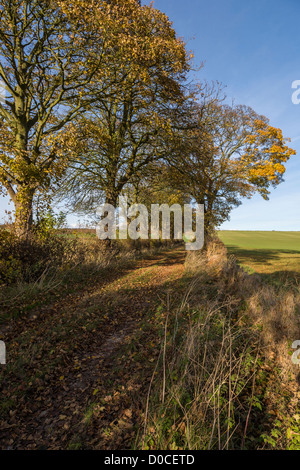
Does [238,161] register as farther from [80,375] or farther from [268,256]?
[80,375]

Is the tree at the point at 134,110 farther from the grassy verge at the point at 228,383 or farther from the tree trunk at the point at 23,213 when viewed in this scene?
the grassy verge at the point at 228,383

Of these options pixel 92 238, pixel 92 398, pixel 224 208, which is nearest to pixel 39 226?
pixel 92 238

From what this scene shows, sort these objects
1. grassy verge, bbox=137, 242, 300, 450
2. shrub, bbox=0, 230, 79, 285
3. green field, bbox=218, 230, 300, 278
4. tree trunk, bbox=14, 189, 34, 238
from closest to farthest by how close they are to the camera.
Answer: grassy verge, bbox=137, 242, 300, 450 → shrub, bbox=0, 230, 79, 285 → tree trunk, bbox=14, 189, 34, 238 → green field, bbox=218, 230, 300, 278

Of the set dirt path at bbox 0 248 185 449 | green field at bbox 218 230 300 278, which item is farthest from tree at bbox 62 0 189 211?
green field at bbox 218 230 300 278

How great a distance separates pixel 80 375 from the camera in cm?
427

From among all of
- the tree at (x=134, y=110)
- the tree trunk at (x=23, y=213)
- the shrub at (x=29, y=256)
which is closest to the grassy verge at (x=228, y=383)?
the shrub at (x=29, y=256)

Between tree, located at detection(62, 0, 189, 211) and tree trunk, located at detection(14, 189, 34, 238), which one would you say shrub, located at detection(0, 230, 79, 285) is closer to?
tree trunk, located at detection(14, 189, 34, 238)

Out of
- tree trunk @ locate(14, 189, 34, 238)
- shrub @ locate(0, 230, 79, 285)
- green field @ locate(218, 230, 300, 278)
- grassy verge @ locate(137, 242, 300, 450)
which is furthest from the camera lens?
green field @ locate(218, 230, 300, 278)

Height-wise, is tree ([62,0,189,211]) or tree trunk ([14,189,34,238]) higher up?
tree ([62,0,189,211])

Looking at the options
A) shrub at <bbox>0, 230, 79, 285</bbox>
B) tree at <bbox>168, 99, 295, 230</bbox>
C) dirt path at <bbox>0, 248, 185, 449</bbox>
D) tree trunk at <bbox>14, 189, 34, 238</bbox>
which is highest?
tree at <bbox>168, 99, 295, 230</bbox>

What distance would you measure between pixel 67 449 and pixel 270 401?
3.24m

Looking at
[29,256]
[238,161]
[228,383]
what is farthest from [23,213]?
[238,161]

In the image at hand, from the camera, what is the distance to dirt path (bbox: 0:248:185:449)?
123 inches

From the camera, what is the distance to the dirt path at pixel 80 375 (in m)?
3.12
